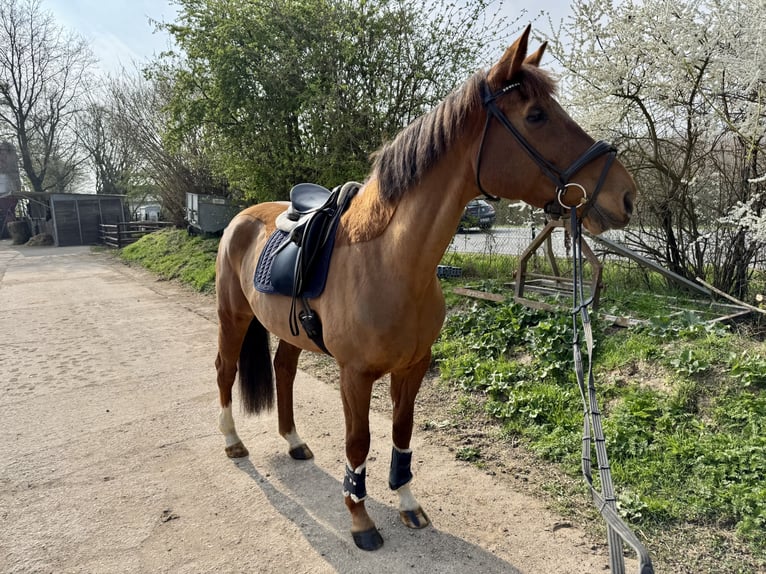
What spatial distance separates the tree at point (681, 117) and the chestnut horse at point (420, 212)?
3.41 m

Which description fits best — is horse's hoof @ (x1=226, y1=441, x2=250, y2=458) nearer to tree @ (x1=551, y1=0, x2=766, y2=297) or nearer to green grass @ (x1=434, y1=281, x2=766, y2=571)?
green grass @ (x1=434, y1=281, x2=766, y2=571)

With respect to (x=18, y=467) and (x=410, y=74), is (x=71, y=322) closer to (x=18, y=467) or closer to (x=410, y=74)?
(x=18, y=467)

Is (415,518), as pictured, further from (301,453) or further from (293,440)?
(293,440)

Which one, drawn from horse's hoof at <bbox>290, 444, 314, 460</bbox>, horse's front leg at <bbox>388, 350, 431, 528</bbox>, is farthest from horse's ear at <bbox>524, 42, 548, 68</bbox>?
horse's hoof at <bbox>290, 444, 314, 460</bbox>

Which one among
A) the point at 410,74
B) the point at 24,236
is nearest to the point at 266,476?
the point at 410,74

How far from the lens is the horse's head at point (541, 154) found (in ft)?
4.94

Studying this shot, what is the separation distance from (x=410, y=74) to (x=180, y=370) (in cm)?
591

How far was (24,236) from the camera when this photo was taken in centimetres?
2548

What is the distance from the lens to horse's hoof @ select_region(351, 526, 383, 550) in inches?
89.4

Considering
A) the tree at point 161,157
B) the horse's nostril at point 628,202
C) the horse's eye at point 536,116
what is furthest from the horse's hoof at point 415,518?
the tree at point 161,157

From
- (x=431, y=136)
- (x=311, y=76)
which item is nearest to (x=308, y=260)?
(x=431, y=136)

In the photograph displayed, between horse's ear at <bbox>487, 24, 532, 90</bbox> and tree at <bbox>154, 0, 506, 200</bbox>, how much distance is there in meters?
5.94

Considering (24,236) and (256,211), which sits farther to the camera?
(24,236)

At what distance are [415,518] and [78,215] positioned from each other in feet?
85.9
